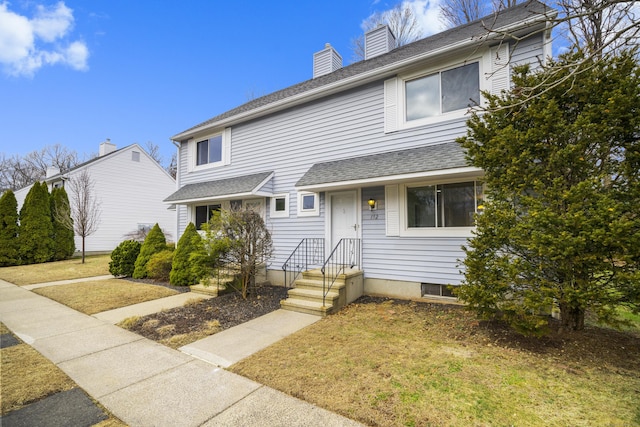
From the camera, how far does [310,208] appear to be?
8.41 m

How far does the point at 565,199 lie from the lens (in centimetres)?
368

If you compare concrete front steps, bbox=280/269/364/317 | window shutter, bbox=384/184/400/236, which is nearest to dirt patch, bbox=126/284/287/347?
concrete front steps, bbox=280/269/364/317

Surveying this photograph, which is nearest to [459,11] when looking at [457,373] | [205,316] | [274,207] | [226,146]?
[226,146]

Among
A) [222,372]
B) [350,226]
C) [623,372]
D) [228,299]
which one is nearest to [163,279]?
[228,299]

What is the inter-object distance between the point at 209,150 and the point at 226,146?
3.77ft

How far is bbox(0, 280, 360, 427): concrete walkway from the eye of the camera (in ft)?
8.80

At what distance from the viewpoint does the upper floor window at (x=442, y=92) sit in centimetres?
626

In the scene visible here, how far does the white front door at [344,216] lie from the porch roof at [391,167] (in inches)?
29.5

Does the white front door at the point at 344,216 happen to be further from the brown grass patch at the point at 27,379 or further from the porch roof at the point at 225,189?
the brown grass patch at the point at 27,379

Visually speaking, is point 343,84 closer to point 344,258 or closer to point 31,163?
point 344,258

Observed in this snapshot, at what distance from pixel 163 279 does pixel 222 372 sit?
24.4 feet

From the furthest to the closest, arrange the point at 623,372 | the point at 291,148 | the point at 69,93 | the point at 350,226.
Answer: the point at 69,93 < the point at 291,148 < the point at 350,226 < the point at 623,372

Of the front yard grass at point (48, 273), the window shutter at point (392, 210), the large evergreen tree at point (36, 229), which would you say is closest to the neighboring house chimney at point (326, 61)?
the window shutter at point (392, 210)

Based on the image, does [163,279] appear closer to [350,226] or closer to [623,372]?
[350,226]
